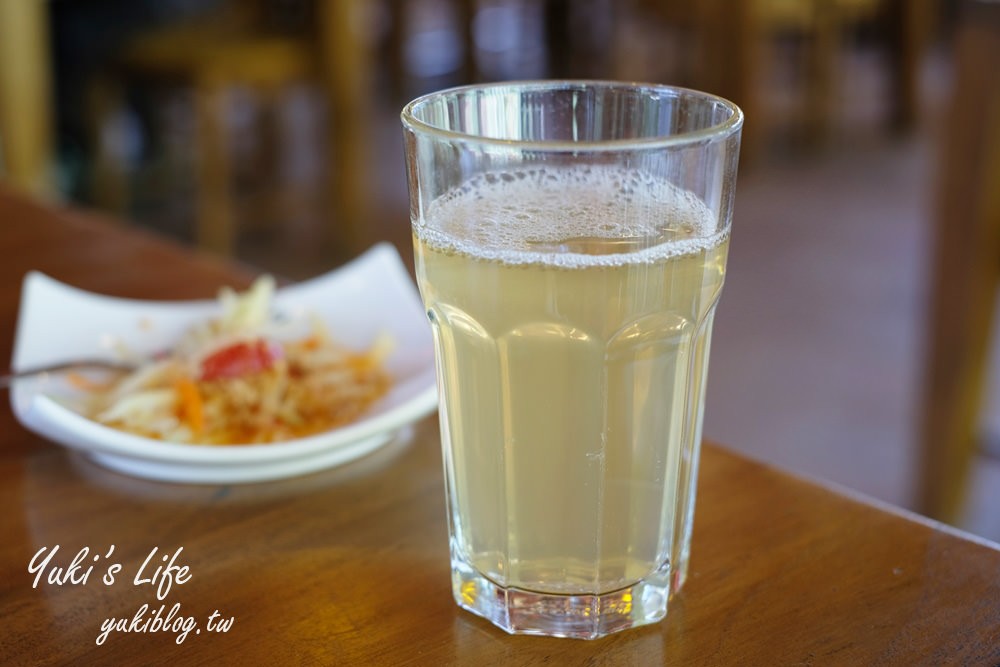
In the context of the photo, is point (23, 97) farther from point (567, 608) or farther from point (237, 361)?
point (567, 608)

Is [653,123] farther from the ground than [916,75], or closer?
farther from the ground

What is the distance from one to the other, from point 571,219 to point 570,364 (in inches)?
2.7

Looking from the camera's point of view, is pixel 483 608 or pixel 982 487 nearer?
pixel 483 608

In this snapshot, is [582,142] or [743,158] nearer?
[582,142]

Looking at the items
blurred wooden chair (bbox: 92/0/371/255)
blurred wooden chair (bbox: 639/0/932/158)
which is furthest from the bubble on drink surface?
blurred wooden chair (bbox: 639/0/932/158)

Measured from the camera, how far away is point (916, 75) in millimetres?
3857

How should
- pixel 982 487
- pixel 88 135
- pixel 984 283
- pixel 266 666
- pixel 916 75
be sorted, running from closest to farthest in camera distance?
pixel 266 666 → pixel 984 283 → pixel 982 487 → pixel 88 135 → pixel 916 75

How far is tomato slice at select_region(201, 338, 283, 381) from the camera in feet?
2.32

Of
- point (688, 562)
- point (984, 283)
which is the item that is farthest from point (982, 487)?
point (688, 562)

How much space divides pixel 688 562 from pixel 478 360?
167 mm

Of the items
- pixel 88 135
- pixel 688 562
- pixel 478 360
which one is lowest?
pixel 88 135

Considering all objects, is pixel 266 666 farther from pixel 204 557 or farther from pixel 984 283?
pixel 984 283

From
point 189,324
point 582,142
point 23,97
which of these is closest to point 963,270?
point 189,324

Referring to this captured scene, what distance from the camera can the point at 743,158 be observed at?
3.50 m
